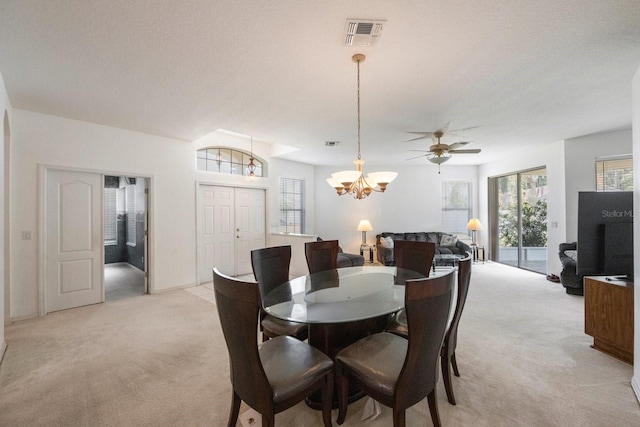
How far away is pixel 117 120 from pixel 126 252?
4719 mm

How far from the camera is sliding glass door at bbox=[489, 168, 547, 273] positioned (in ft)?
18.8

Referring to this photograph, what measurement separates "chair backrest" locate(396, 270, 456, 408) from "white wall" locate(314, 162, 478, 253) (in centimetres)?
597

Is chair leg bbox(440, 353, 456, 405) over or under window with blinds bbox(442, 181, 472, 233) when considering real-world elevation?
under

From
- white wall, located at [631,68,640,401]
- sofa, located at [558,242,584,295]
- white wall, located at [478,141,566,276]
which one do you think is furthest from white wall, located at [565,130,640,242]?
white wall, located at [631,68,640,401]

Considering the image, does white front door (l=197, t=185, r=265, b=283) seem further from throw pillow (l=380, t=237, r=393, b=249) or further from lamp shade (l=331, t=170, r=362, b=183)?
lamp shade (l=331, t=170, r=362, b=183)

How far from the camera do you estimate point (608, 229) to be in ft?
7.17

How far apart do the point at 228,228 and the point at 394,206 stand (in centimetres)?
440

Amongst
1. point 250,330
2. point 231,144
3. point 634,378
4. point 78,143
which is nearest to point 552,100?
point 634,378

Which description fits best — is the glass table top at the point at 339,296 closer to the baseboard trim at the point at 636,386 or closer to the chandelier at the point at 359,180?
the chandelier at the point at 359,180

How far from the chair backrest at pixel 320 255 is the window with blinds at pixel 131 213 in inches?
204

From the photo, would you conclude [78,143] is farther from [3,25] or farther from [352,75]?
[352,75]

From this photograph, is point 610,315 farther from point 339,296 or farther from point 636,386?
point 339,296

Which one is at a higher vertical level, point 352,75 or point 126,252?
point 352,75

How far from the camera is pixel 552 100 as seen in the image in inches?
123
